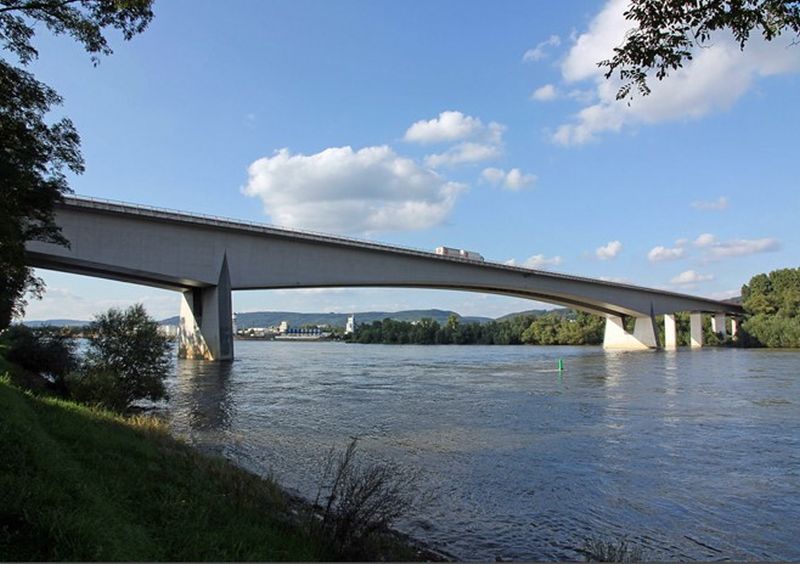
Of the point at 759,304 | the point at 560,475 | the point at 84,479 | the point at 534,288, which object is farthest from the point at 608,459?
the point at 759,304

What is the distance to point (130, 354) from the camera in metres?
20.5

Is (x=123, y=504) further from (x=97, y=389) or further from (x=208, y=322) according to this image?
(x=208, y=322)

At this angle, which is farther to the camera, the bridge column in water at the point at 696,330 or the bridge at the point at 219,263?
the bridge column in water at the point at 696,330

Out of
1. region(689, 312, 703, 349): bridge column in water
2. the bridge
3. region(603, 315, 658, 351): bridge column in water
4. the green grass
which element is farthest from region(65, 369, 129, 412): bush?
region(689, 312, 703, 349): bridge column in water

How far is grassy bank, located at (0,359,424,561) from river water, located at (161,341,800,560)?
8.15ft

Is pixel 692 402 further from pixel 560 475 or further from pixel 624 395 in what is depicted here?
pixel 560 475

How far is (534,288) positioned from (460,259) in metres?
13.5

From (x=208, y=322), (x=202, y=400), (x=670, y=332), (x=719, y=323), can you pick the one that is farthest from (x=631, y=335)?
(x=202, y=400)

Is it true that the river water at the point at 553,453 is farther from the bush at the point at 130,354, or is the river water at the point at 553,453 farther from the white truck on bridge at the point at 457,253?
the white truck on bridge at the point at 457,253

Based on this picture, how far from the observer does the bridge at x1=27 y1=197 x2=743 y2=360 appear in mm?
40000

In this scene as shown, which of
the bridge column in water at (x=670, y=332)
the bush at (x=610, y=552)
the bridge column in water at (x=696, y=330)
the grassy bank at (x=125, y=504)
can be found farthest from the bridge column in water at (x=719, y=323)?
the grassy bank at (x=125, y=504)

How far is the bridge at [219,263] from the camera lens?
4000 cm

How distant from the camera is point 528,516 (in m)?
9.53

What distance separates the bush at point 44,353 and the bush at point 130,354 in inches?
185
